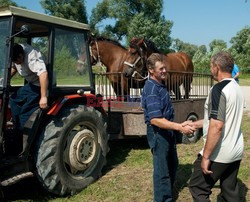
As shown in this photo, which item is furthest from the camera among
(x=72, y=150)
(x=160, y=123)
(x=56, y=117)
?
(x=72, y=150)

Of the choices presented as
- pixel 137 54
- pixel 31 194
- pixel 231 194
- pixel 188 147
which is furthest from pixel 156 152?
pixel 137 54

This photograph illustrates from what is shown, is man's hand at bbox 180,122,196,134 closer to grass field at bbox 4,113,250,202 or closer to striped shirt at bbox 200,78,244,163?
striped shirt at bbox 200,78,244,163

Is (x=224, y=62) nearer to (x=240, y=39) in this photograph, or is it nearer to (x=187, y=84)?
(x=187, y=84)

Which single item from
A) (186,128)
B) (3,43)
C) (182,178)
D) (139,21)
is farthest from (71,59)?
(139,21)

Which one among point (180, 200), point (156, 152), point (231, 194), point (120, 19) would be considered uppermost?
point (120, 19)

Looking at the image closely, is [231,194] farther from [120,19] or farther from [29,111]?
[120,19]

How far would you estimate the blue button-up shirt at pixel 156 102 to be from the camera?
3.54 m

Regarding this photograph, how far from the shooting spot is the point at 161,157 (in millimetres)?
3730

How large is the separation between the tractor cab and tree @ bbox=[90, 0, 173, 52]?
1480 inches

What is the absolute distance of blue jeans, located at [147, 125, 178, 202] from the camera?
372 centimetres

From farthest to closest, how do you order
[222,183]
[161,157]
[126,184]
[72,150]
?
[126,184] < [72,150] < [161,157] < [222,183]

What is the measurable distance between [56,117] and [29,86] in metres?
0.48

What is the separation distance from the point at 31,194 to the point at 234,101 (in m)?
2.77

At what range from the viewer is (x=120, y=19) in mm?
46750
